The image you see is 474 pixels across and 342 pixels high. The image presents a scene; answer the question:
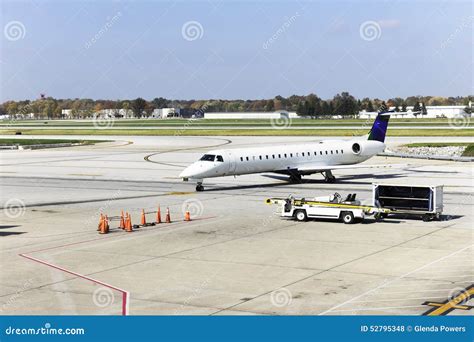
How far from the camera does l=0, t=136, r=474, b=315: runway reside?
19172 mm

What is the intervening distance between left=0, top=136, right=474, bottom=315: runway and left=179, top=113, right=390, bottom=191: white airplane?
145 cm

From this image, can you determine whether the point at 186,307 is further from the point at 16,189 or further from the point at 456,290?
the point at 16,189

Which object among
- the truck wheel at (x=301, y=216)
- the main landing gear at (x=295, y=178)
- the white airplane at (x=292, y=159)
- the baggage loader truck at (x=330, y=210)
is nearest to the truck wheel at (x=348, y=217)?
the baggage loader truck at (x=330, y=210)

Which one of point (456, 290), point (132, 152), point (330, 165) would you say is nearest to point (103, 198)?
point (330, 165)

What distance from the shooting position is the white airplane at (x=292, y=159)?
4503 centimetres

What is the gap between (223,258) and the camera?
2506 cm

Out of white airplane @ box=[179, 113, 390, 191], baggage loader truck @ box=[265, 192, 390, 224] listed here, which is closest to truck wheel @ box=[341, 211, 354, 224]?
baggage loader truck @ box=[265, 192, 390, 224]

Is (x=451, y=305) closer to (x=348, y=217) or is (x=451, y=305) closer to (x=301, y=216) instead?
(x=348, y=217)

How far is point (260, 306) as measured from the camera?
734 inches

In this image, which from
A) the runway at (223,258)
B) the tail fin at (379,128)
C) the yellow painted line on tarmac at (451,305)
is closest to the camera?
the yellow painted line on tarmac at (451,305)

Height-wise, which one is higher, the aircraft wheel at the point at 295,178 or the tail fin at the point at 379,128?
the tail fin at the point at 379,128

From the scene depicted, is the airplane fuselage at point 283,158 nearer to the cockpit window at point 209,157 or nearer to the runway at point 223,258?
the cockpit window at point 209,157

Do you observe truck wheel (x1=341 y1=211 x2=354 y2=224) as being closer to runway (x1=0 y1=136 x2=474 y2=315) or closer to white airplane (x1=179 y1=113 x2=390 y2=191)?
runway (x1=0 y1=136 x2=474 y2=315)

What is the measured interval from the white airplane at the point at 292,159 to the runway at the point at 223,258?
1453 mm
